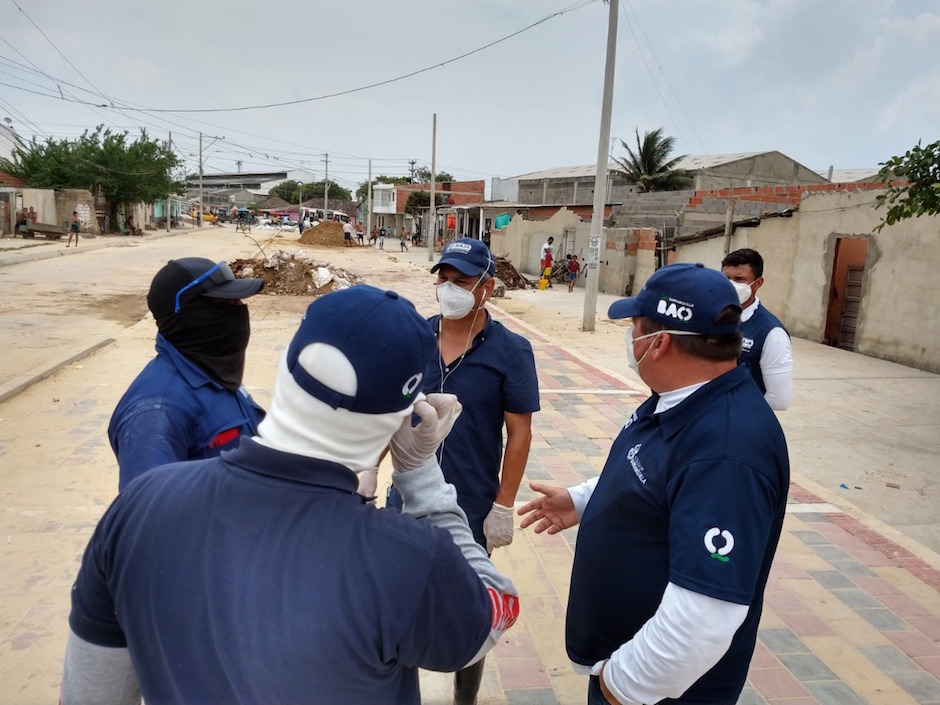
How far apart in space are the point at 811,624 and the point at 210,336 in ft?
10.8

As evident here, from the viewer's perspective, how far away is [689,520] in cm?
145

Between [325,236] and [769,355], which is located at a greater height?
[325,236]

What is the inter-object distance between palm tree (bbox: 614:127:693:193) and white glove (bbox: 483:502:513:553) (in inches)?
1338

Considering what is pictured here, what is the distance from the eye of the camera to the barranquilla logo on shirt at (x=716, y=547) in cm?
142

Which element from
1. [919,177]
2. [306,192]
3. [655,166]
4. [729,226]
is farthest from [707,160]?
[306,192]

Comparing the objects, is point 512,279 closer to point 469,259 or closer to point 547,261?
point 547,261

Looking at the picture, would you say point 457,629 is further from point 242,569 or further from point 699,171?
point 699,171

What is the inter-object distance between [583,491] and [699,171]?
34.5 m

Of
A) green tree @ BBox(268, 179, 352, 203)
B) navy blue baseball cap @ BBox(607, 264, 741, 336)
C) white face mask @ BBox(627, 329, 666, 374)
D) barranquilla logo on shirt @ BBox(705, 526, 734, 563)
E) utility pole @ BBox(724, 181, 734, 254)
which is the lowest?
barranquilla logo on shirt @ BBox(705, 526, 734, 563)

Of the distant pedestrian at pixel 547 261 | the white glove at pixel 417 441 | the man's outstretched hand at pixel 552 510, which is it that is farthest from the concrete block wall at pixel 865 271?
the white glove at pixel 417 441

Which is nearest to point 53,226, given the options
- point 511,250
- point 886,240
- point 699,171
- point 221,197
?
point 511,250

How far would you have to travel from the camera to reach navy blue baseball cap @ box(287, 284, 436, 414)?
3.53ft

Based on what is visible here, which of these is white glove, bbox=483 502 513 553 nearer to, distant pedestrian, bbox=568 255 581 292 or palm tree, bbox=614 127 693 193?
distant pedestrian, bbox=568 255 581 292

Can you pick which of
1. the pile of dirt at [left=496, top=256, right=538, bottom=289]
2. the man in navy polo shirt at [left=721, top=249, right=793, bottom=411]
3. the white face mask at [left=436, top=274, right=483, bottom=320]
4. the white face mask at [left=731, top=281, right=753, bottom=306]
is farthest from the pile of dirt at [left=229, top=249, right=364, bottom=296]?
the white face mask at [left=436, top=274, right=483, bottom=320]
